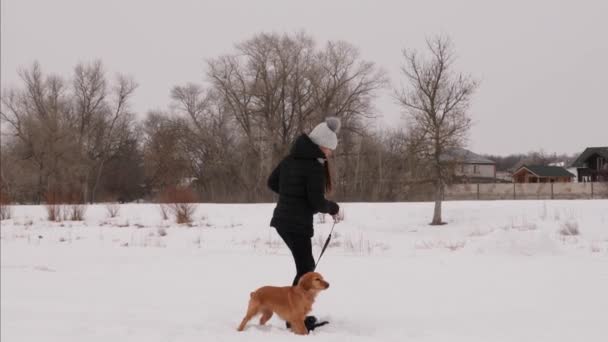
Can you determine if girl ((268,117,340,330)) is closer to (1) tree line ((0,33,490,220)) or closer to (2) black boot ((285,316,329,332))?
(2) black boot ((285,316,329,332))

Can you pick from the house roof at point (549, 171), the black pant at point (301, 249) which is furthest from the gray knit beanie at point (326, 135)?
the house roof at point (549, 171)

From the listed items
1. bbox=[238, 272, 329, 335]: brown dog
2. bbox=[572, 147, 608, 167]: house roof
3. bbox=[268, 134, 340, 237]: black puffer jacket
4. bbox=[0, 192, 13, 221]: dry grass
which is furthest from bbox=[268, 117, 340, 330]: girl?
bbox=[0, 192, 13, 221]: dry grass

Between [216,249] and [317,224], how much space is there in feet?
19.9

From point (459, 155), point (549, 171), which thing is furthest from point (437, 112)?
point (549, 171)

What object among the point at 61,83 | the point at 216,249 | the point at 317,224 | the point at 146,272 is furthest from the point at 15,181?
the point at 146,272

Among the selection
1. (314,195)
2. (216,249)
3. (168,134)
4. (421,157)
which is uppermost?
(168,134)

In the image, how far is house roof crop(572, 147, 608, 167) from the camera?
6176 millimetres

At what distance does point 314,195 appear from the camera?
13.9 feet

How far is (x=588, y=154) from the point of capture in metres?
6.29

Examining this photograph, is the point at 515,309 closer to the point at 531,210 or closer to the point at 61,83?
the point at 531,210

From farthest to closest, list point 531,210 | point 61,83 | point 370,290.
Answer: point 61,83 → point 531,210 → point 370,290

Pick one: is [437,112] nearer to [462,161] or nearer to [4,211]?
[462,161]

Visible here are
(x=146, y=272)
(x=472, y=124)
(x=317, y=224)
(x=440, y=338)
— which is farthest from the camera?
(x=472, y=124)

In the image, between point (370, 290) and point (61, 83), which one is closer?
point (370, 290)
